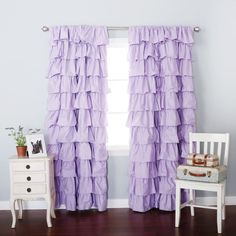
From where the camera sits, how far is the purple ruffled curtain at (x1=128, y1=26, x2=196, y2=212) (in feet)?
11.8

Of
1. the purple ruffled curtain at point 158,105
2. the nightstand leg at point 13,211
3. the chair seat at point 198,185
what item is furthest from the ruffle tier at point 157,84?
the nightstand leg at point 13,211

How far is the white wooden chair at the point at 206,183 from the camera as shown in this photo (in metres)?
3.10

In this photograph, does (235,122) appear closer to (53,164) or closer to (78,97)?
(78,97)

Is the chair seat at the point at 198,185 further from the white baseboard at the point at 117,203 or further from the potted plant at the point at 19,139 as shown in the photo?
the potted plant at the point at 19,139

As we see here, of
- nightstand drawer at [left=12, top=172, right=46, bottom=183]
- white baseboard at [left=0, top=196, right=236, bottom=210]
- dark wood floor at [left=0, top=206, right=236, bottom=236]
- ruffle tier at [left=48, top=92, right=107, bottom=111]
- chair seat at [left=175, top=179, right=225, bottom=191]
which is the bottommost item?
dark wood floor at [left=0, top=206, right=236, bottom=236]

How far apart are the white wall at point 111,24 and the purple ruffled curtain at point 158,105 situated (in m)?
0.19

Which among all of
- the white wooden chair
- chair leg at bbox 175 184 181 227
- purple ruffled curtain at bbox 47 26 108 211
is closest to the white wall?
purple ruffled curtain at bbox 47 26 108 211

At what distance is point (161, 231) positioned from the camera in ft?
10.3

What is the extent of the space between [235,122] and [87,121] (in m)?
1.60

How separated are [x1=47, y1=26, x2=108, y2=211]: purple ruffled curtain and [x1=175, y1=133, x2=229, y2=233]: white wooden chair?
33.0 inches

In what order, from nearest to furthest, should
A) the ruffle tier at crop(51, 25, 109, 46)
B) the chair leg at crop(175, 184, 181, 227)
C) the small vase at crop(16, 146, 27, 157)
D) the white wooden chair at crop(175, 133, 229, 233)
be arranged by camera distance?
1. the white wooden chair at crop(175, 133, 229, 233)
2. the chair leg at crop(175, 184, 181, 227)
3. the small vase at crop(16, 146, 27, 157)
4. the ruffle tier at crop(51, 25, 109, 46)

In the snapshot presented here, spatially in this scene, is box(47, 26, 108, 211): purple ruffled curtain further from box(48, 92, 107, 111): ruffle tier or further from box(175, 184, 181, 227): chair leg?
box(175, 184, 181, 227): chair leg

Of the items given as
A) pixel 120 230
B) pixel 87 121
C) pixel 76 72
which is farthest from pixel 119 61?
pixel 120 230

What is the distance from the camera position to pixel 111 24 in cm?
371
